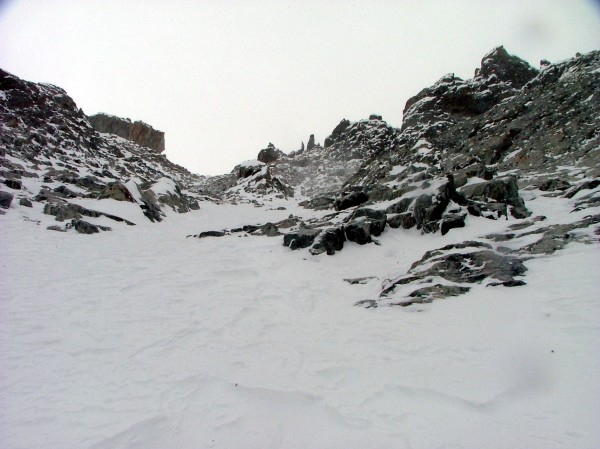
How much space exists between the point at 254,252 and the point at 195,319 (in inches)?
283

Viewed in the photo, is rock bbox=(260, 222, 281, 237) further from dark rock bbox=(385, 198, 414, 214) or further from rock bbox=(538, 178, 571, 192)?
rock bbox=(538, 178, 571, 192)

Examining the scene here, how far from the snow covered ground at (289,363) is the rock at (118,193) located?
1389cm

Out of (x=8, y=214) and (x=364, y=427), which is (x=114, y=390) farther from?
(x=8, y=214)

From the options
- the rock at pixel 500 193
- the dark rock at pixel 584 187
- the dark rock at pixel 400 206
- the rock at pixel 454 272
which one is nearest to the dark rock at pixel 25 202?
the rock at pixel 454 272

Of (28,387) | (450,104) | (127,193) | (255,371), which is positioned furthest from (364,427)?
(450,104)

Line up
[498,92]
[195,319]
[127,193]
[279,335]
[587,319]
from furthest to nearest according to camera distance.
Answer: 1. [498,92]
2. [127,193]
3. [195,319]
4. [279,335]
5. [587,319]

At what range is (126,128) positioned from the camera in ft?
320

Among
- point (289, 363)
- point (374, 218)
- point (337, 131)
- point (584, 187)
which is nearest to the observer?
point (289, 363)

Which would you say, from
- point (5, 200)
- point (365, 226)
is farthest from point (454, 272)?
point (5, 200)

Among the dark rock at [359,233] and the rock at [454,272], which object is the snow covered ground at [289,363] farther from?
the dark rock at [359,233]

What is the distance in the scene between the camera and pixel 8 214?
599 inches

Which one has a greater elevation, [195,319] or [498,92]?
[498,92]

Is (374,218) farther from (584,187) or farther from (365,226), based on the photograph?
(584,187)

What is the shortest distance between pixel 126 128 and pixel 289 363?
111365 mm
